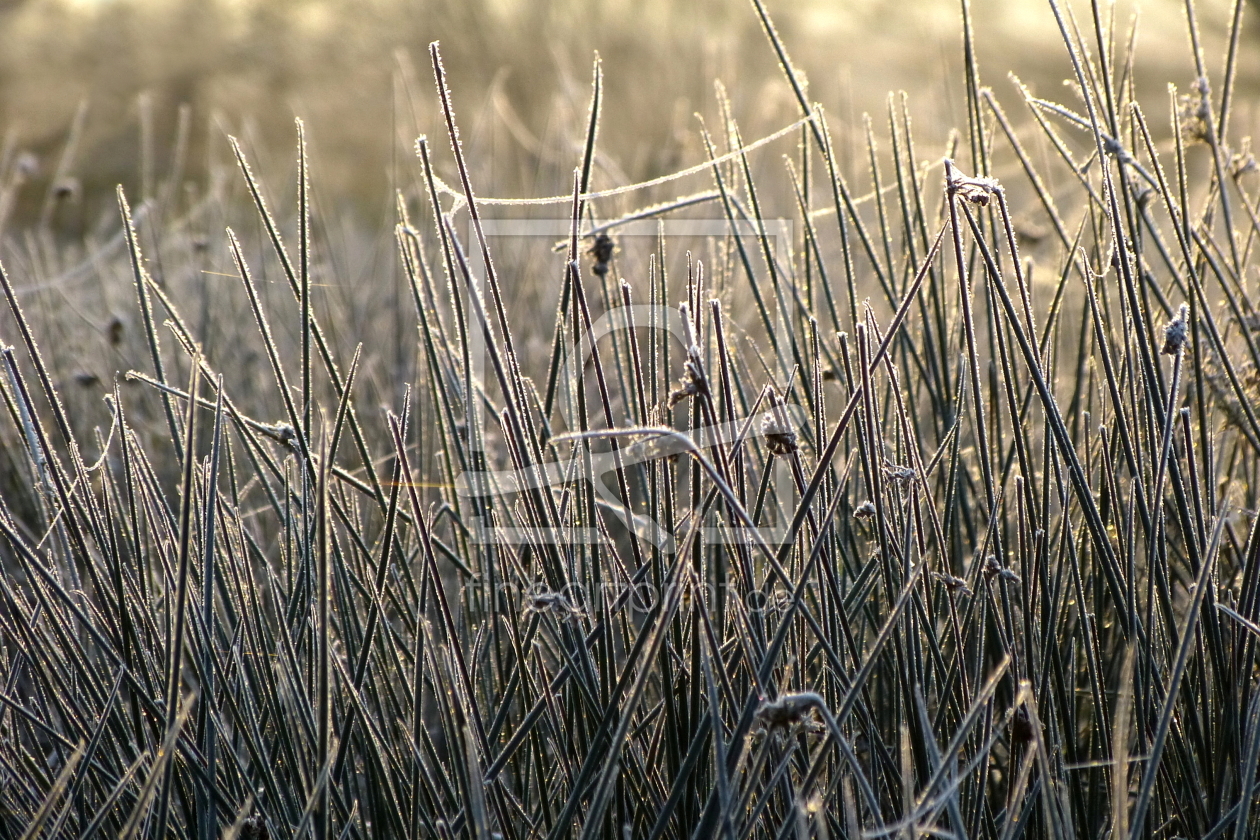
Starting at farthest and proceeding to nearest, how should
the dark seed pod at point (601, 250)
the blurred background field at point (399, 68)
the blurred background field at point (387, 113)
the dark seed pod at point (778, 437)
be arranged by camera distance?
the blurred background field at point (399, 68) < the blurred background field at point (387, 113) < the dark seed pod at point (601, 250) < the dark seed pod at point (778, 437)

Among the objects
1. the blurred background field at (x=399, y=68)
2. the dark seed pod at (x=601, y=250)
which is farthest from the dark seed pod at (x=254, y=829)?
the blurred background field at (x=399, y=68)

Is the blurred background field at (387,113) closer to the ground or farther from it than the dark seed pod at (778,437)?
farther from it

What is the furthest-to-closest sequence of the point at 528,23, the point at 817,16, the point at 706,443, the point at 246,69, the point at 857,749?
the point at 246,69 < the point at 528,23 < the point at 817,16 < the point at 857,749 < the point at 706,443

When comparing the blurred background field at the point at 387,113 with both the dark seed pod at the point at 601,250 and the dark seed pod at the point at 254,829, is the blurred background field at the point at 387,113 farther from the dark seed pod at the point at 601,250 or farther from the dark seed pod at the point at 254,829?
the dark seed pod at the point at 254,829

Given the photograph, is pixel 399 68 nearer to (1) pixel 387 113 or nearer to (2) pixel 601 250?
(1) pixel 387 113

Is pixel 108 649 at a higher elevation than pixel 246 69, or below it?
below

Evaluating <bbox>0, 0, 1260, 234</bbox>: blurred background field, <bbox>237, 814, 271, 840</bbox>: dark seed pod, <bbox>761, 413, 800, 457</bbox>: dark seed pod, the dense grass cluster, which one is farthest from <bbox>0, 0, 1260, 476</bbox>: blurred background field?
<bbox>237, 814, 271, 840</bbox>: dark seed pod

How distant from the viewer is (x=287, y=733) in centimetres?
75

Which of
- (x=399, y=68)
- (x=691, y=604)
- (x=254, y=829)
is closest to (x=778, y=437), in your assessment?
(x=691, y=604)

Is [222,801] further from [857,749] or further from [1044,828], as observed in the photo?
[1044,828]

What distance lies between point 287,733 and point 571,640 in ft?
0.68

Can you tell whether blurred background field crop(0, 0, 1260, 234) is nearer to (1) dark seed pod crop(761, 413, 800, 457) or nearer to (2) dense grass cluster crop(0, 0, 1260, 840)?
(2) dense grass cluster crop(0, 0, 1260, 840)

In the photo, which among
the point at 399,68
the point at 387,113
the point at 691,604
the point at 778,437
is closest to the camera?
the point at 778,437

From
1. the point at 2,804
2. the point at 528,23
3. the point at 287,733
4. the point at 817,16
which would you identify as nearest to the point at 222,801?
the point at 287,733
